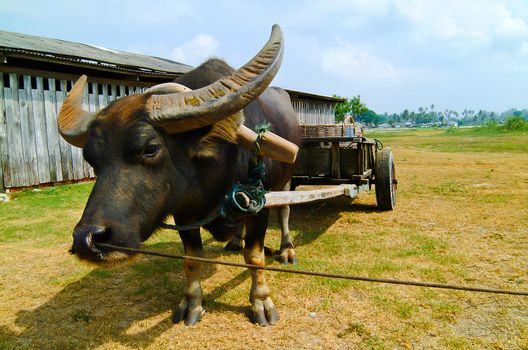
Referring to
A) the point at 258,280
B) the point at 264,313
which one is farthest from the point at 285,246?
the point at 264,313

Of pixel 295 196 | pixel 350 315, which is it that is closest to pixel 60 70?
pixel 295 196

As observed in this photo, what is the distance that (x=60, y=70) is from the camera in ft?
30.1

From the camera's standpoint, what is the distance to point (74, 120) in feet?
8.39

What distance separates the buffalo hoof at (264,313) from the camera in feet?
9.86

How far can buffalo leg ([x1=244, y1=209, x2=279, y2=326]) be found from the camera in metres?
3.04

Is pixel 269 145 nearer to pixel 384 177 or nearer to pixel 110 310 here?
pixel 110 310

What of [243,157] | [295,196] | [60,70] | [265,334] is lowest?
[265,334]

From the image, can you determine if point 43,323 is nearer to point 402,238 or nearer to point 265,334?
point 265,334

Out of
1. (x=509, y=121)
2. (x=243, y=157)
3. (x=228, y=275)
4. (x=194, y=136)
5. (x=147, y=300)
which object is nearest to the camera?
(x=194, y=136)

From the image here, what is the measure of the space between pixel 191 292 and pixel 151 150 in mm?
1511

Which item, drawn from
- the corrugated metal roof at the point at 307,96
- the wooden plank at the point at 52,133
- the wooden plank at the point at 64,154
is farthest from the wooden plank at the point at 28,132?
the corrugated metal roof at the point at 307,96

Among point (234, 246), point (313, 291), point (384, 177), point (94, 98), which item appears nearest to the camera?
point (313, 291)

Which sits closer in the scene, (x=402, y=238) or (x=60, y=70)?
(x=402, y=238)

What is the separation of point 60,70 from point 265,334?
29.0 feet
